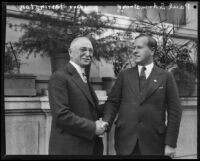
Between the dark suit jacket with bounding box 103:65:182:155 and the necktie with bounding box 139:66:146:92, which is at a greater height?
Answer: the necktie with bounding box 139:66:146:92

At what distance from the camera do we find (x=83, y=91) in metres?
2.41

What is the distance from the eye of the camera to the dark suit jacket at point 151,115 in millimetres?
2455

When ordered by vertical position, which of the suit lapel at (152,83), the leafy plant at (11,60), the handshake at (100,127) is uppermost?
the leafy plant at (11,60)

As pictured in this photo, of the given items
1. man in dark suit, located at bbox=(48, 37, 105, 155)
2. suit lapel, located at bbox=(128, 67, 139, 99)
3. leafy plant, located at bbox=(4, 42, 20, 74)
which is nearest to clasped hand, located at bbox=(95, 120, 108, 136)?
man in dark suit, located at bbox=(48, 37, 105, 155)

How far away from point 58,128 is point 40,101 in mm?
673

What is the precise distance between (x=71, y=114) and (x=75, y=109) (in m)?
0.12

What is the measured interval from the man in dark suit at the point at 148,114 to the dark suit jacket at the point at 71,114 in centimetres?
27

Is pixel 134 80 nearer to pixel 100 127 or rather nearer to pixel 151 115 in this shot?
pixel 151 115

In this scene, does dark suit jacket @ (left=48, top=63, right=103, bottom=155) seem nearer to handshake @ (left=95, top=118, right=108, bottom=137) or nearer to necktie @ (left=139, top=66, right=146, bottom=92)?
handshake @ (left=95, top=118, right=108, bottom=137)

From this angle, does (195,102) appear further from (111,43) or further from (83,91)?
(83,91)

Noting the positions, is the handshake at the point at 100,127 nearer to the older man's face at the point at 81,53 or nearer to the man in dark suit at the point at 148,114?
the man in dark suit at the point at 148,114

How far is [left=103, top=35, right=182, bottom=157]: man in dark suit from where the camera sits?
246cm

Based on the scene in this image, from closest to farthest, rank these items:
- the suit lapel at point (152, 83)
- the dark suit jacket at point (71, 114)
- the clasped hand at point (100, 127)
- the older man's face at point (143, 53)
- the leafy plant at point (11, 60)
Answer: the dark suit jacket at point (71, 114) → the clasped hand at point (100, 127) → the suit lapel at point (152, 83) → the older man's face at point (143, 53) → the leafy plant at point (11, 60)

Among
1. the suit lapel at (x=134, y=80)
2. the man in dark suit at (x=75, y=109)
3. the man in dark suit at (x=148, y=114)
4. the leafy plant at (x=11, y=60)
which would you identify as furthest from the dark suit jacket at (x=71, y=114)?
the leafy plant at (x=11, y=60)
